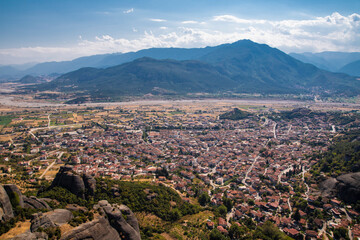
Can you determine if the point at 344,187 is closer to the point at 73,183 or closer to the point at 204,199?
the point at 204,199

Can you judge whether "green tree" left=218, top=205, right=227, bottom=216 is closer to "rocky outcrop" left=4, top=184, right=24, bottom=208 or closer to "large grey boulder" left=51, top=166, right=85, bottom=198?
"large grey boulder" left=51, top=166, right=85, bottom=198

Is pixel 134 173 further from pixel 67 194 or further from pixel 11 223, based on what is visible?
pixel 11 223

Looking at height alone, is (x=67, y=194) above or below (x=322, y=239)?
above

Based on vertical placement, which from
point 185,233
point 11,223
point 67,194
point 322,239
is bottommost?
point 322,239

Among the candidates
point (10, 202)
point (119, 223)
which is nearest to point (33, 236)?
point (119, 223)

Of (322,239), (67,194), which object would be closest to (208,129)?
(322,239)

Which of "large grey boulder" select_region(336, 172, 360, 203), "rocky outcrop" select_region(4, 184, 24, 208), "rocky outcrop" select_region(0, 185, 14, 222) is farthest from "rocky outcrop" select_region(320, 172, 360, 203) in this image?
"rocky outcrop" select_region(0, 185, 14, 222)

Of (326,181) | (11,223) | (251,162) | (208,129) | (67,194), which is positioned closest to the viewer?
(11,223)

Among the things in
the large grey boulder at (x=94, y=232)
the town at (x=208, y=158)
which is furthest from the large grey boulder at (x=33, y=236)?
the town at (x=208, y=158)
